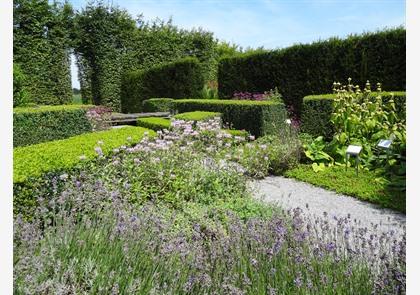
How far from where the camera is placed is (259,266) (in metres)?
2.79

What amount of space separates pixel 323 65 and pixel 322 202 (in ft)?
23.2

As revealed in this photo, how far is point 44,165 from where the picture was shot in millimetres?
4238

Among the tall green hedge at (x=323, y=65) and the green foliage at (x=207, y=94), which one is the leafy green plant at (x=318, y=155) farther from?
the green foliage at (x=207, y=94)

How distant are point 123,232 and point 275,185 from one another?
4161mm

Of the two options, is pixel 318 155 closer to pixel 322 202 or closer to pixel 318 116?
pixel 318 116

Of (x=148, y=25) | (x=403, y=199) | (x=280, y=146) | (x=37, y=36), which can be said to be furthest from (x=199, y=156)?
(x=148, y=25)

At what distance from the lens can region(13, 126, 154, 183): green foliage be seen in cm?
407

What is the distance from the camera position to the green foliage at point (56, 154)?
13.3 ft

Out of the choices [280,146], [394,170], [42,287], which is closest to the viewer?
[42,287]

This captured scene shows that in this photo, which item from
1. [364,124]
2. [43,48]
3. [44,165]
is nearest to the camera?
[44,165]

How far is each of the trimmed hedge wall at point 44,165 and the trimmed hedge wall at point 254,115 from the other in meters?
5.24

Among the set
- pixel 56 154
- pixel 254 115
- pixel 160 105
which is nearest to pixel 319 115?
pixel 254 115

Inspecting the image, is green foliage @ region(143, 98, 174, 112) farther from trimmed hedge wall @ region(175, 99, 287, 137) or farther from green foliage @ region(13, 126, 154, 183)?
green foliage @ region(13, 126, 154, 183)

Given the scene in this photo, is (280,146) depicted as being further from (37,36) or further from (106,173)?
(37,36)
